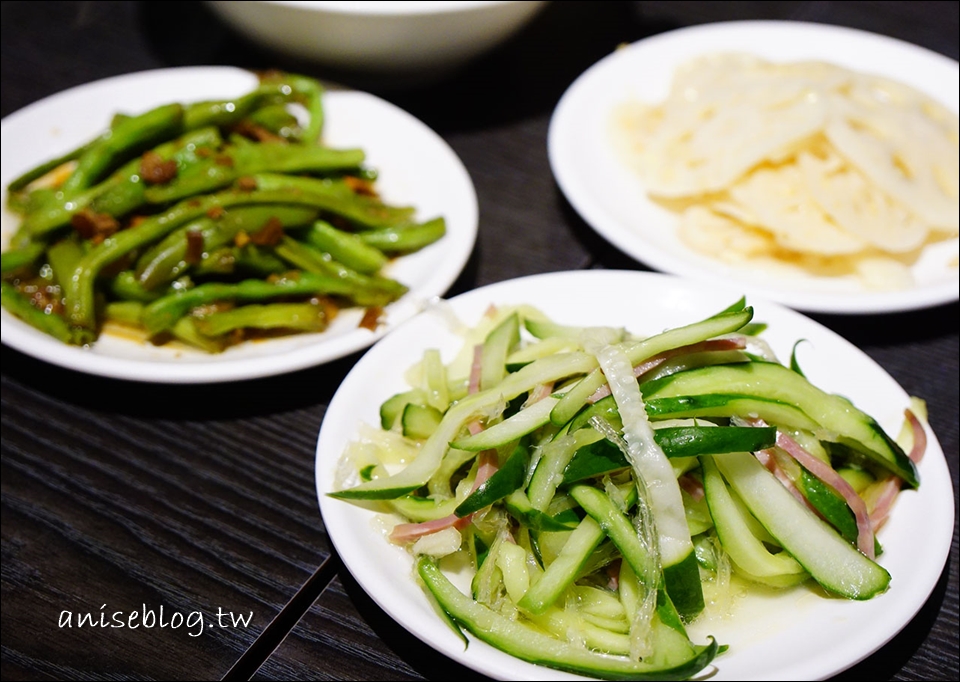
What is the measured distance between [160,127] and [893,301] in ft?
6.09

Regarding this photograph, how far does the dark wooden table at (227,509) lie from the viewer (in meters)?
1.35

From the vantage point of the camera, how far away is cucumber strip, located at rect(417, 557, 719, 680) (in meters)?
1.12

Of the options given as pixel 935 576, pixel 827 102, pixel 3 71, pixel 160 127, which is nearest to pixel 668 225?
pixel 827 102

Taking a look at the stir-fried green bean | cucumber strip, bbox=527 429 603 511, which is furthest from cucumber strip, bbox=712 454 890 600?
the stir-fried green bean

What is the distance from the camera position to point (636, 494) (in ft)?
4.11

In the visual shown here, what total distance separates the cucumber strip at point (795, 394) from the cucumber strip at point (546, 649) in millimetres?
403

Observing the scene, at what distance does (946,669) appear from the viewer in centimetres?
136

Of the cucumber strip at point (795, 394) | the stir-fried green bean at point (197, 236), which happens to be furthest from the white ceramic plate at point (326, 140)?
the cucumber strip at point (795, 394)

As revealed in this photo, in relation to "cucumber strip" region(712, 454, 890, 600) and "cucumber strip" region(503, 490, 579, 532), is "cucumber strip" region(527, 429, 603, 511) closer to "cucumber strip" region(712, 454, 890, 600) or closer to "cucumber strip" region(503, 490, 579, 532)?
"cucumber strip" region(503, 490, 579, 532)

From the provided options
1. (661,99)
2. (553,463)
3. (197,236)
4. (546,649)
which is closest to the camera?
(546,649)

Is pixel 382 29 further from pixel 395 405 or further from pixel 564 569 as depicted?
pixel 564 569

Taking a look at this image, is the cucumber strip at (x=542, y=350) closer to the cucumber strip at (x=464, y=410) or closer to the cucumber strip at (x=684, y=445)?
the cucumber strip at (x=464, y=410)

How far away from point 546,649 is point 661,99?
2028mm

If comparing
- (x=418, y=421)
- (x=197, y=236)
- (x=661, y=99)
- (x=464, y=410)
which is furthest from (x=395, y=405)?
(x=661, y=99)
